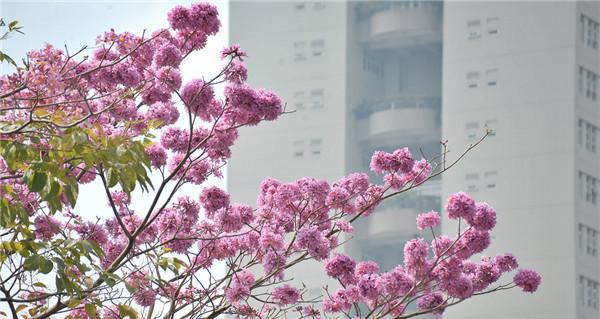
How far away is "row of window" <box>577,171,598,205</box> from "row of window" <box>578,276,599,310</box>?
3518 mm

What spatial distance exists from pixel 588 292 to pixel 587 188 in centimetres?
461

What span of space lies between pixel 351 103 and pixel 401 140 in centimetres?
315

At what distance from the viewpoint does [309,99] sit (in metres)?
75.5

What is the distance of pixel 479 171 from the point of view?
68.6m

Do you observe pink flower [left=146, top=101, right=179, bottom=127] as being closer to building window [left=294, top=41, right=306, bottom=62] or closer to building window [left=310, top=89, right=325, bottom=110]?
building window [left=310, top=89, right=325, bottom=110]

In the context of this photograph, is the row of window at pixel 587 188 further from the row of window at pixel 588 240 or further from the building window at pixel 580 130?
the building window at pixel 580 130

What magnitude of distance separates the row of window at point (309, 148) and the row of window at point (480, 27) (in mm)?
9305

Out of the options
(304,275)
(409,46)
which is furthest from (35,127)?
(409,46)

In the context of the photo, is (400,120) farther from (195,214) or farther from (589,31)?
(195,214)

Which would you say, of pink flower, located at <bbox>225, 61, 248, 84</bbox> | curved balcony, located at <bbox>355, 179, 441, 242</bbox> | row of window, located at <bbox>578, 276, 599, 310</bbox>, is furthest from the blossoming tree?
curved balcony, located at <bbox>355, 179, 441, 242</bbox>

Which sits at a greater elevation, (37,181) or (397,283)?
(37,181)

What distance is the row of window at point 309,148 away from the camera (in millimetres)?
74875

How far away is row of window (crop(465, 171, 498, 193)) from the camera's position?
6812 centimetres

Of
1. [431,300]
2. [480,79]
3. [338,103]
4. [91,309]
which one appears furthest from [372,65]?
[91,309]
